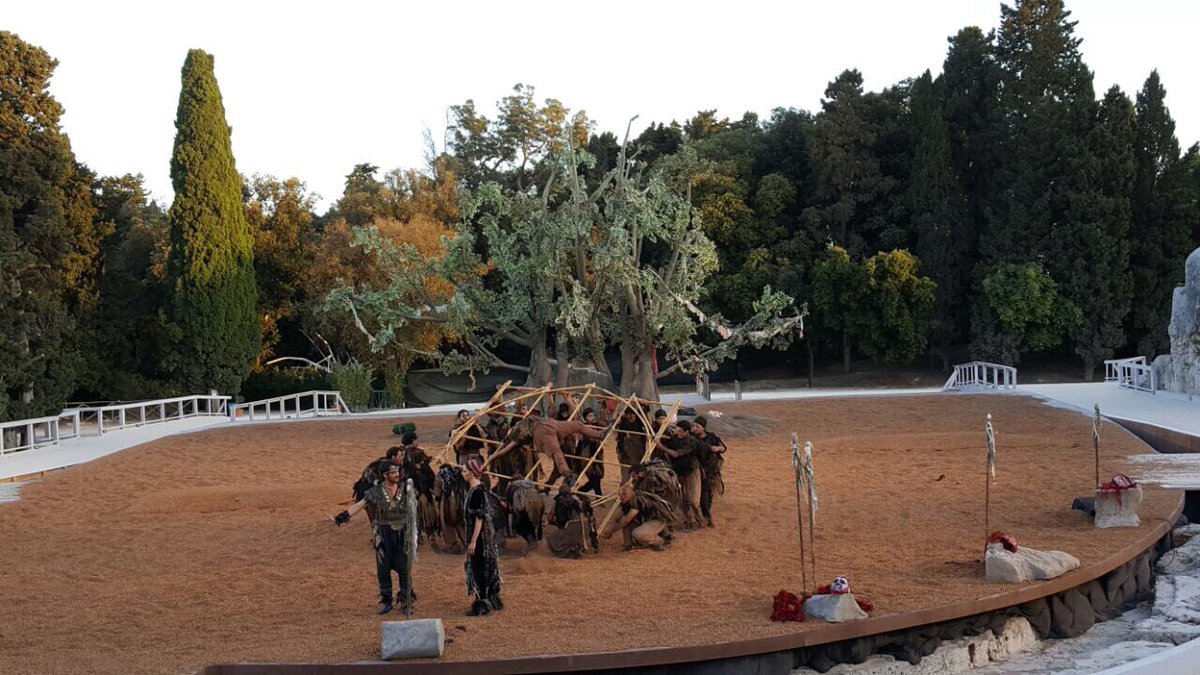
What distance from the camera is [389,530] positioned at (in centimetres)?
1155

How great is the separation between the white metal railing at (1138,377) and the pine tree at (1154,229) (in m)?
10.9

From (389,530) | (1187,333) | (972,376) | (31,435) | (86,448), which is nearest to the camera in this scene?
(389,530)

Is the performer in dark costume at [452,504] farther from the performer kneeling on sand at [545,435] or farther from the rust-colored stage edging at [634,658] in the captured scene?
the rust-colored stage edging at [634,658]

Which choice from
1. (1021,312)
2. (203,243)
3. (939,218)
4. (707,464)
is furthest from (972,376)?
(707,464)

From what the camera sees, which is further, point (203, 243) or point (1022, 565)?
point (203, 243)

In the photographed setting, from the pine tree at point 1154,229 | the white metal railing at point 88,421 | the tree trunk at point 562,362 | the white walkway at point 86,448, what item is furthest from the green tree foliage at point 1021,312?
the white walkway at point 86,448

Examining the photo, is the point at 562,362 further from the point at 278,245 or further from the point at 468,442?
the point at 278,245

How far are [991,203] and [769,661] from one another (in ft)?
138

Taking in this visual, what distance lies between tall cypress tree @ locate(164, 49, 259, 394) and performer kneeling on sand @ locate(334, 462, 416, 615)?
1147 inches

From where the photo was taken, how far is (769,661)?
9.88 m

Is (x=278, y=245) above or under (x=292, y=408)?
above

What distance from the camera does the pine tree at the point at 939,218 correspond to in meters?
47.1

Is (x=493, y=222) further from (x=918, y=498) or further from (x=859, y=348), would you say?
(x=859, y=348)

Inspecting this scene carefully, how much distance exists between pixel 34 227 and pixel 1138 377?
29.9 meters
